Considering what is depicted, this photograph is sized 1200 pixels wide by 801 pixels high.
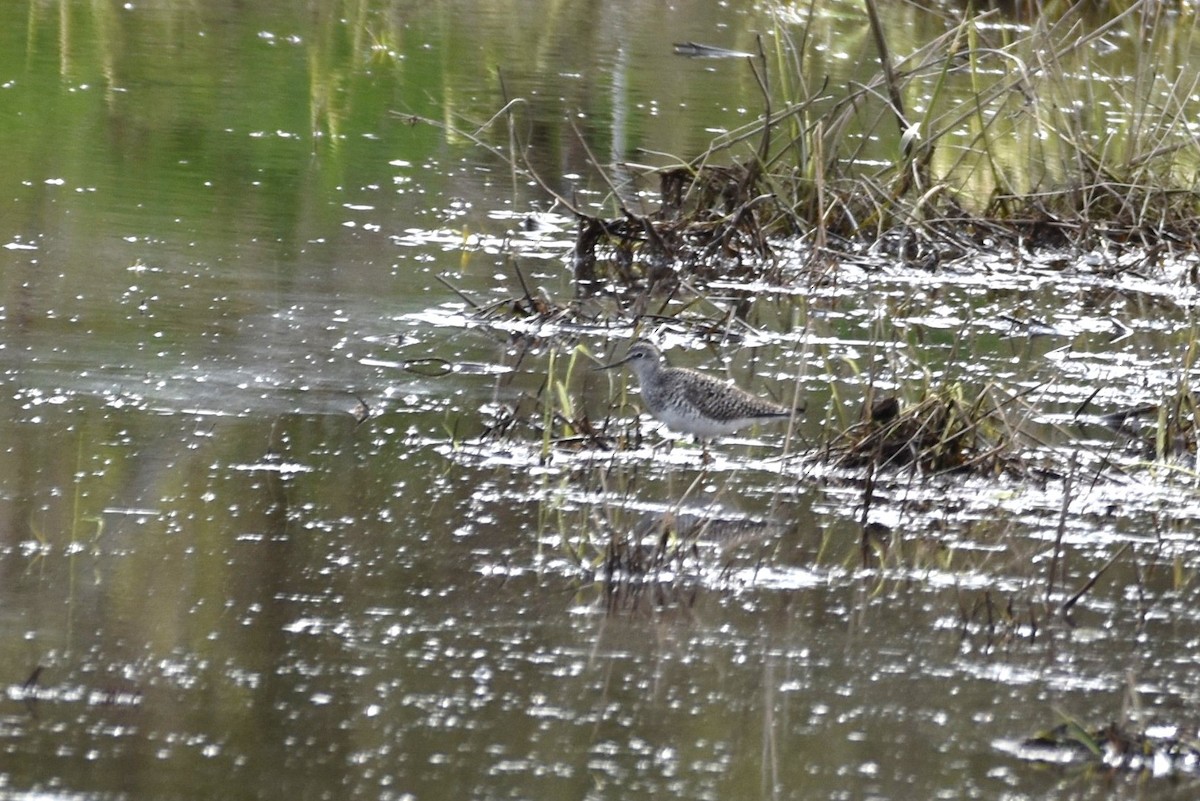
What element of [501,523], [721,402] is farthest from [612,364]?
[501,523]

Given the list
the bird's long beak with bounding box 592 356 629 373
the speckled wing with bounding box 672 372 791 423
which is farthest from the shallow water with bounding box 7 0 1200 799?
the speckled wing with bounding box 672 372 791 423

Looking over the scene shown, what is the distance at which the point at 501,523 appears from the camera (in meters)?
5.83

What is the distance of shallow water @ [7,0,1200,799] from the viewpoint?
4.34m

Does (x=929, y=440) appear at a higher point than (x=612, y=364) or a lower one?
higher

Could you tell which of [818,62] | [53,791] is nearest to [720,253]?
[53,791]

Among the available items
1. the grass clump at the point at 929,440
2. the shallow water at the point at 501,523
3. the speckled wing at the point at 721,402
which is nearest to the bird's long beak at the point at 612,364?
the shallow water at the point at 501,523

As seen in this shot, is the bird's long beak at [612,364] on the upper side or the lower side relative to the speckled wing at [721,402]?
lower

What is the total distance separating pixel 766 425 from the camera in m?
7.26

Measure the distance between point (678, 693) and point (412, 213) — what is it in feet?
20.9

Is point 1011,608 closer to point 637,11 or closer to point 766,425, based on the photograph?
point 766,425

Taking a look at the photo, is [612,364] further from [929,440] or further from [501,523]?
[501,523]

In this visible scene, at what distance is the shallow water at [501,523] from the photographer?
434 centimetres

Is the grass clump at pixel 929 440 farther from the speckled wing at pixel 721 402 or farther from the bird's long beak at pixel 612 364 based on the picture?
the bird's long beak at pixel 612 364

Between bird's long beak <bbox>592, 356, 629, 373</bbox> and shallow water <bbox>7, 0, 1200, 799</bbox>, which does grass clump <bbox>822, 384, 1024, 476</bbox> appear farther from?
bird's long beak <bbox>592, 356, 629, 373</bbox>
